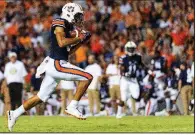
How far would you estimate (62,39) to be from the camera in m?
12.8

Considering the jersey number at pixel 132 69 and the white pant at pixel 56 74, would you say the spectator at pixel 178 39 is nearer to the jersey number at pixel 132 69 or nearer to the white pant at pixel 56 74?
the jersey number at pixel 132 69

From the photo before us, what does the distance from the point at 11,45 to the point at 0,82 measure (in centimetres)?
429

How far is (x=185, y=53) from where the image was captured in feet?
71.3

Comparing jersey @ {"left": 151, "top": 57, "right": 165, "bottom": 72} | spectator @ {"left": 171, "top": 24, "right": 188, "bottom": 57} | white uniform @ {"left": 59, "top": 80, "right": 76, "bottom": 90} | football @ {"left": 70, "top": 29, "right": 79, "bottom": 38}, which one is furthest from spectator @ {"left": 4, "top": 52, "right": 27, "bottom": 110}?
football @ {"left": 70, "top": 29, "right": 79, "bottom": 38}

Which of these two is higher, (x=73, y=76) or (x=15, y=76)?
(x=15, y=76)

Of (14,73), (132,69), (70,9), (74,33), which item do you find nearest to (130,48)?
(132,69)

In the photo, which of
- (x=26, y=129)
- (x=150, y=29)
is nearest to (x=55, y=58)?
(x=26, y=129)

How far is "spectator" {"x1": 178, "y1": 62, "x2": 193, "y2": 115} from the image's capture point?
19.9 m

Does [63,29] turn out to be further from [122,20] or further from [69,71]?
[122,20]

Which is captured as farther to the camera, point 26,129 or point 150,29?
point 150,29

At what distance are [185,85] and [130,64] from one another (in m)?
2.52

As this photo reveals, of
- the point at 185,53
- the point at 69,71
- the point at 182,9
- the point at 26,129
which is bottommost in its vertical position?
the point at 26,129

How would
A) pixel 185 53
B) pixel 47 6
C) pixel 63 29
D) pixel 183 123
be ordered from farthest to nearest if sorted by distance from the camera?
pixel 47 6
pixel 185 53
pixel 183 123
pixel 63 29

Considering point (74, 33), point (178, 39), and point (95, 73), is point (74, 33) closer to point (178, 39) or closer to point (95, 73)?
point (95, 73)
